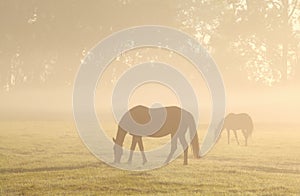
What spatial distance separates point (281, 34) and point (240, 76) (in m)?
15.0

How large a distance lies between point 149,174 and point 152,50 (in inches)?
2492

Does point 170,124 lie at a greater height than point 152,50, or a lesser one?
lesser

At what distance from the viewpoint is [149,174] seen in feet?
57.2

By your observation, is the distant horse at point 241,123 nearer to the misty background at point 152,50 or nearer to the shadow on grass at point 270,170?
the shadow on grass at point 270,170

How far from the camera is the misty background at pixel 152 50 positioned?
2692 inches

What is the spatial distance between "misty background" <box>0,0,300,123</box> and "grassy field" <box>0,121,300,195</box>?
100 feet

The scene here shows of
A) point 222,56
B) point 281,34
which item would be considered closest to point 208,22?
point 222,56

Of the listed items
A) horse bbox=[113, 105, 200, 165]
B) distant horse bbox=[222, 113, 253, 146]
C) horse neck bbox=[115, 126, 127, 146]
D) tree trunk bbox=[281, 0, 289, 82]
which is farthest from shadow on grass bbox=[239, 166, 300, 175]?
tree trunk bbox=[281, 0, 289, 82]

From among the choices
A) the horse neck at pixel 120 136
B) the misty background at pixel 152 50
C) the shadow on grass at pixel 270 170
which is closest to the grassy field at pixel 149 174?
the shadow on grass at pixel 270 170

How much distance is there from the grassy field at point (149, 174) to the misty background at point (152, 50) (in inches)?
1205

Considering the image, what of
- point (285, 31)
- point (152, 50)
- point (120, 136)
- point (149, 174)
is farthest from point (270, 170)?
point (152, 50)

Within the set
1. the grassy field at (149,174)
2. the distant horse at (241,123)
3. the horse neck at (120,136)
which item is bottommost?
the grassy field at (149,174)

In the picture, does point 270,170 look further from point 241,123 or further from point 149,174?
point 241,123

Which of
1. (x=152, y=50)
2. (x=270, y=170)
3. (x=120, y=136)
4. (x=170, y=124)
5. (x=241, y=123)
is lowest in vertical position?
(x=270, y=170)
